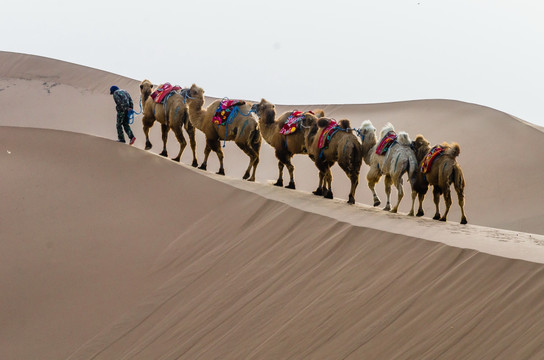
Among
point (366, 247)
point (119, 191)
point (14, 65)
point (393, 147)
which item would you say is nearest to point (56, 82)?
point (14, 65)

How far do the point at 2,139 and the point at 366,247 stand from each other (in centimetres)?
884

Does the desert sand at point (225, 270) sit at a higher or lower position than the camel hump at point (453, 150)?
lower

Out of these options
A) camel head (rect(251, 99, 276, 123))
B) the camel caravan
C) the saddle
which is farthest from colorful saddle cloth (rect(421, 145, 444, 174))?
camel head (rect(251, 99, 276, 123))

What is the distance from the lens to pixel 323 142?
15398mm

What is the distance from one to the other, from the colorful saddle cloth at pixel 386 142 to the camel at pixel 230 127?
2.79m

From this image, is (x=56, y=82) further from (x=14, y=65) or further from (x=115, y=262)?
(x=115, y=262)

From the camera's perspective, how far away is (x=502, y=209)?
24516mm

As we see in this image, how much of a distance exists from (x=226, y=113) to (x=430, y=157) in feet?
14.3

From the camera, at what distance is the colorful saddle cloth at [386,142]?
14.8 m

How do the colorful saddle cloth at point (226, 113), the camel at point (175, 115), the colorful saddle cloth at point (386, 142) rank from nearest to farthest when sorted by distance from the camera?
the colorful saddle cloth at point (386, 142) < the colorful saddle cloth at point (226, 113) < the camel at point (175, 115)

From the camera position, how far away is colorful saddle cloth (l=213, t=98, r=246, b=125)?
16781 mm

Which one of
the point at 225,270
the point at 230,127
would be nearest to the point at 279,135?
the point at 230,127

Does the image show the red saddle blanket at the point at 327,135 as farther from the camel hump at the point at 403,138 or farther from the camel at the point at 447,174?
the camel at the point at 447,174

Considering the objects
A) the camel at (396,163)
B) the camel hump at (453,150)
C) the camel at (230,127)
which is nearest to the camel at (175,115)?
the camel at (230,127)
